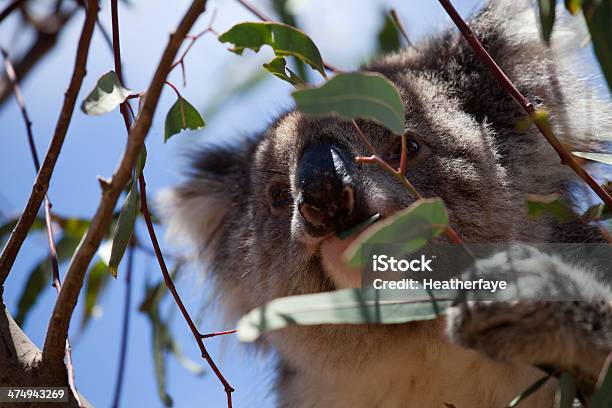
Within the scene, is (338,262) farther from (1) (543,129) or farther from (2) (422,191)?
(1) (543,129)

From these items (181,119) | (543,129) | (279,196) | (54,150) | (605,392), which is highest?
(54,150)

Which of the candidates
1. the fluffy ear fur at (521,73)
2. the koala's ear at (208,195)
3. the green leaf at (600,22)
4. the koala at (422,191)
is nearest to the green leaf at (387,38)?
the koala at (422,191)

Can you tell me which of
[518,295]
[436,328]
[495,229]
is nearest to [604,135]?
[495,229]

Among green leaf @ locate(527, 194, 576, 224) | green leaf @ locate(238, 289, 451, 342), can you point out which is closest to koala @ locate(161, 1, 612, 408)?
green leaf @ locate(527, 194, 576, 224)

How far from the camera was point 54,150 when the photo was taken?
4.45ft

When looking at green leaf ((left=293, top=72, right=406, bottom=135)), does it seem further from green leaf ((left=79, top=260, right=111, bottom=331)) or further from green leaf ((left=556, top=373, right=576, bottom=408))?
green leaf ((left=79, top=260, right=111, bottom=331))

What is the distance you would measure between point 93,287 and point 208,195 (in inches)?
26.4

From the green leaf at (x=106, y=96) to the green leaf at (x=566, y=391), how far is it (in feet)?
2.97

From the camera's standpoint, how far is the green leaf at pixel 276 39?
1.45 metres

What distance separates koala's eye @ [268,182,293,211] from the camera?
2.36 m

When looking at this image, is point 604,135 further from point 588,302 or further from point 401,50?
point 588,302

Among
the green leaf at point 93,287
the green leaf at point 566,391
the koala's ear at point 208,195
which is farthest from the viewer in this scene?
the green leaf at point 93,287

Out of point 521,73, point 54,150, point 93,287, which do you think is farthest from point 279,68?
point 93,287

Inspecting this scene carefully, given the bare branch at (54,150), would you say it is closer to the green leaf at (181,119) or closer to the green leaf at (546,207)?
the green leaf at (181,119)
